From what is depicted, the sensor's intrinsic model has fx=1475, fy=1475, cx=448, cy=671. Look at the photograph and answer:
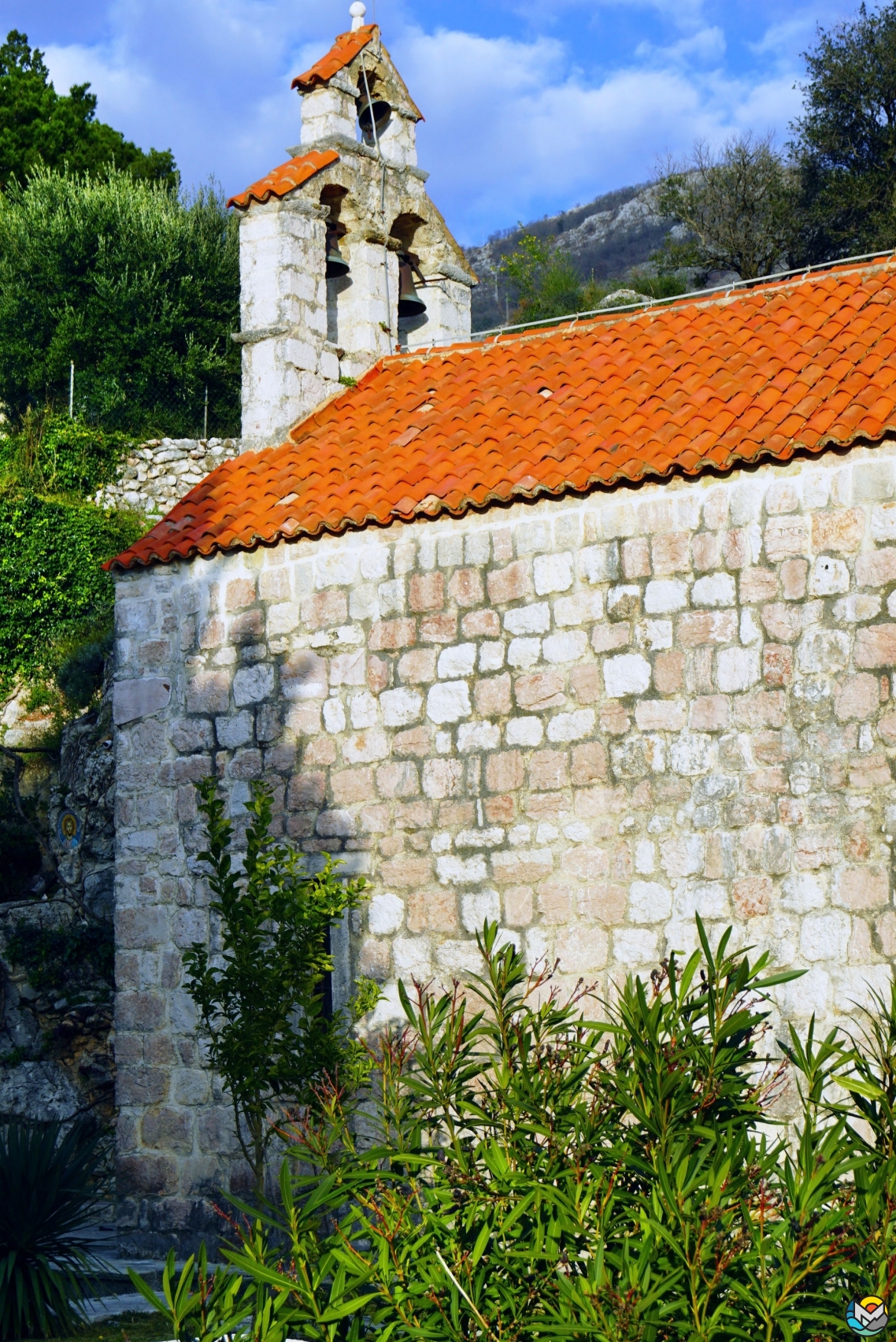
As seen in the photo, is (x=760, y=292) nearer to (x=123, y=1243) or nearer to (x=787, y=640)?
(x=787, y=640)

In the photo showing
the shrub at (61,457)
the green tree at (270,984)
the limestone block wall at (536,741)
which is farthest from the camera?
the shrub at (61,457)

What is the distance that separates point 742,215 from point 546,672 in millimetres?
18680

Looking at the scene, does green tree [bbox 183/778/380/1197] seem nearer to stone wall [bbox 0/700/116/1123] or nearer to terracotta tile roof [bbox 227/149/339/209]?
stone wall [bbox 0/700/116/1123]

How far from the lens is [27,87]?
29094mm

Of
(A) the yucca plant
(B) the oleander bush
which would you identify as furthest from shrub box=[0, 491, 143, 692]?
(B) the oleander bush

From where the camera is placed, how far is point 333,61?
1088 centimetres

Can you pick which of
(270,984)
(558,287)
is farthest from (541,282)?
(270,984)

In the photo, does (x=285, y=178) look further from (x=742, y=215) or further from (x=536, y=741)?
(x=742, y=215)

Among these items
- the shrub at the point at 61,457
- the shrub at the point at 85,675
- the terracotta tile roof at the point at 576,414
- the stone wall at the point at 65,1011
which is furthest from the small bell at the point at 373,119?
the shrub at the point at 61,457

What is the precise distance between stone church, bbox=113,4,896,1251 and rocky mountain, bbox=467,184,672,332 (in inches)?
1357

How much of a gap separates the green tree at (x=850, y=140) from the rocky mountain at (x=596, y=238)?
67.7 ft

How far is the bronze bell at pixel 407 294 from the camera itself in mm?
11594

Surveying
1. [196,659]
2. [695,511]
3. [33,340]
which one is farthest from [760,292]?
[33,340]

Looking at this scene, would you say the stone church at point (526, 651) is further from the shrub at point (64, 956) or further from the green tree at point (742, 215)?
the green tree at point (742, 215)
